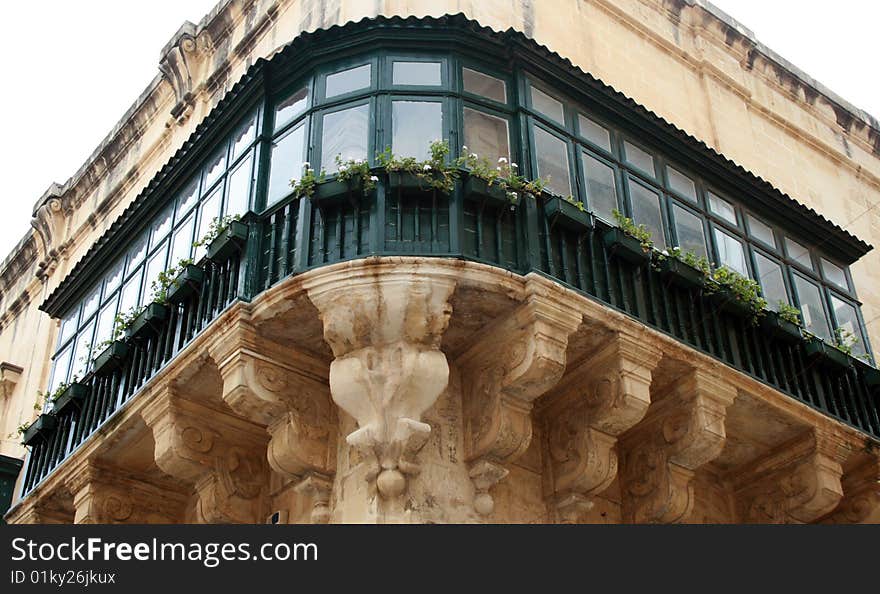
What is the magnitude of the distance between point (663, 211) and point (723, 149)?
3.51 meters

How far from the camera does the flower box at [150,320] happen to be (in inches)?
410

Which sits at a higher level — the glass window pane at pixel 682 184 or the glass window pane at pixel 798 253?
the glass window pane at pixel 682 184

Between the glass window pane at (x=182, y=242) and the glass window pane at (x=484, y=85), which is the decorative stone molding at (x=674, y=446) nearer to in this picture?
the glass window pane at (x=484, y=85)

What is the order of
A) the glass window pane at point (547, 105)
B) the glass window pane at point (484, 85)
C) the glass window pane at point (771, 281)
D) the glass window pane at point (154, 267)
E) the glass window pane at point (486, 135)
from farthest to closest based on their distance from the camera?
the glass window pane at point (154, 267), the glass window pane at point (771, 281), the glass window pane at point (547, 105), the glass window pane at point (484, 85), the glass window pane at point (486, 135)

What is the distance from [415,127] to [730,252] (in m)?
3.59

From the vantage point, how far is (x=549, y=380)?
897 cm

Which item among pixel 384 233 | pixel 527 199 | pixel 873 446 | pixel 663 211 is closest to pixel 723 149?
pixel 663 211

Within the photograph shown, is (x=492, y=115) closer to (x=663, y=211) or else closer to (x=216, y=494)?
(x=663, y=211)

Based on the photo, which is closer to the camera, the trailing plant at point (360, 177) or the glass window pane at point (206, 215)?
the trailing plant at point (360, 177)

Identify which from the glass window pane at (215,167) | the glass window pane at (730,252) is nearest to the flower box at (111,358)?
the glass window pane at (215,167)

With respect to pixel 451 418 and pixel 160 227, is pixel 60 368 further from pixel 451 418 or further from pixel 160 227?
pixel 451 418

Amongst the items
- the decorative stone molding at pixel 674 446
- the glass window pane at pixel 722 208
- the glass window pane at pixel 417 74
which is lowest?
the decorative stone molding at pixel 674 446

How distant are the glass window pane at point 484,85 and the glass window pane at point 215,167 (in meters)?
2.54

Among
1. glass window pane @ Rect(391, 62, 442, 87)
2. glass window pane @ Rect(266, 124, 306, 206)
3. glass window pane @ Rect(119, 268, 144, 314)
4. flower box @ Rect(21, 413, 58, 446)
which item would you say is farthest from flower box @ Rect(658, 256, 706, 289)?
flower box @ Rect(21, 413, 58, 446)
